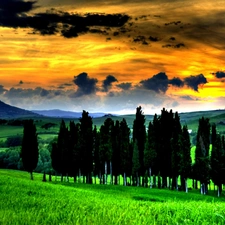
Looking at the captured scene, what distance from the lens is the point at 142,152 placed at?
100 metres

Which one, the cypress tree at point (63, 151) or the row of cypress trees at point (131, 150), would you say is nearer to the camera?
the row of cypress trees at point (131, 150)

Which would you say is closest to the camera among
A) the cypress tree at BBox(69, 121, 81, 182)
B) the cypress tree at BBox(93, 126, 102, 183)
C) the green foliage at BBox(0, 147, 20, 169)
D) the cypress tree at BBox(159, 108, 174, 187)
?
the cypress tree at BBox(159, 108, 174, 187)

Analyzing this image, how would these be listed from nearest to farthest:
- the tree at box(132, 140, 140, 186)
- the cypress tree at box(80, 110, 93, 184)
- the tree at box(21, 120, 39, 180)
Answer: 1. the cypress tree at box(80, 110, 93, 184)
2. the tree at box(21, 120, 39, 180)
3. the tree at box(132, 140, 140, 186)

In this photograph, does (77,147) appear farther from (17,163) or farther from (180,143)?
(17,163)

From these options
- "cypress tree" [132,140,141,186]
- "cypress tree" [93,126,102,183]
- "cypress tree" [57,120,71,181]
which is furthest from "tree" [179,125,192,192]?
"cypress tree" [57,120,71,181]

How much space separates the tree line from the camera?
88.4 meters

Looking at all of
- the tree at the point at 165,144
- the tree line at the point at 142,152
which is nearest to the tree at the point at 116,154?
the tree line at the point at 142,152

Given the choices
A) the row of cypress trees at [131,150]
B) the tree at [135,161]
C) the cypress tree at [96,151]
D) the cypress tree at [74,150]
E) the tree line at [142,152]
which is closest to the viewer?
the tree line at [142,152]

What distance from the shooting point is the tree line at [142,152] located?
8838cm

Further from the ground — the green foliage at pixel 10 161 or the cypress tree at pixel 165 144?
the cypress tree at pixel 165 144

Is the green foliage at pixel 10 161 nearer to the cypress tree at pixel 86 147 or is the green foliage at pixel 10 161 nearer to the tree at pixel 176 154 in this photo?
the cypress tree at pixel 86 147

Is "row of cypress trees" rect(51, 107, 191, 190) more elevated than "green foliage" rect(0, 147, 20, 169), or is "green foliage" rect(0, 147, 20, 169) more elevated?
"row of cypress trees" rect(51, 107, 191, 190)

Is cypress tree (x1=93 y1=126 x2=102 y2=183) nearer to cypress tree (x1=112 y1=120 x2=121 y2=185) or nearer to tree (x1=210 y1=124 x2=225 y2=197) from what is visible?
cypress tree (x1=112 y1=120 x2=121 y2=185)

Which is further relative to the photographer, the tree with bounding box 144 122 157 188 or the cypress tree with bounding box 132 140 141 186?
the cypress tree with bounding box 132 140 141 186
